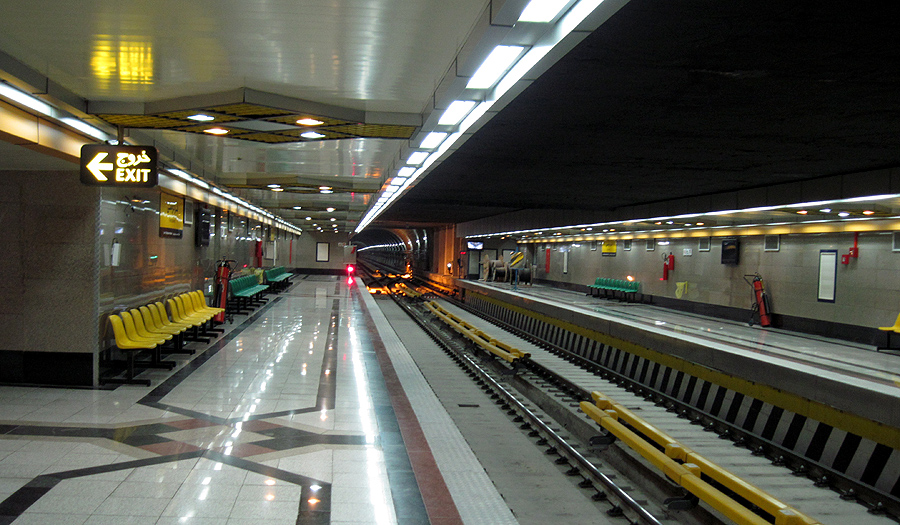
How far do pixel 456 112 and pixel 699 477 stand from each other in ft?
11.8

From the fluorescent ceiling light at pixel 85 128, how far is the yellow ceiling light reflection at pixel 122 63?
92 centimetres

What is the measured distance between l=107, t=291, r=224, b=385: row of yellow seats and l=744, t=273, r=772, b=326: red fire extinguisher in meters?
12.8

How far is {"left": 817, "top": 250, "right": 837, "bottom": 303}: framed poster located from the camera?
43.8 feet

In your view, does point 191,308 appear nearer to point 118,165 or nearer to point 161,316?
point 161,316

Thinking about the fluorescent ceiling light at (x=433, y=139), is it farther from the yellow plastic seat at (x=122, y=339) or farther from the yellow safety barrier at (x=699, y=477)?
the yellow plastic seat at (x=122, y=339)

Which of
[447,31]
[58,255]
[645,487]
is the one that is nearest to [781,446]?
[645,487]

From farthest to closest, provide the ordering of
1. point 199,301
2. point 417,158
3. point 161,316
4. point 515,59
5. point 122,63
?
point 199,301
point 161,316
point 417,158
point 122,63
point 515,59

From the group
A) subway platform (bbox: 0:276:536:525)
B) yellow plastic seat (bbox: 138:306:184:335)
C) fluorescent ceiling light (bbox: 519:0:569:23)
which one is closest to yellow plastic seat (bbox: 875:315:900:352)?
subway platform (bbox: 0:276:536:525)

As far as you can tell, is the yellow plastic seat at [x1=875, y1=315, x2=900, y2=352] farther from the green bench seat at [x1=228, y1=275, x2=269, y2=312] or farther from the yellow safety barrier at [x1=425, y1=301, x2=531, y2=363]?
the green bench seat at [x1=228, y1=275, x2=269, y2=312]

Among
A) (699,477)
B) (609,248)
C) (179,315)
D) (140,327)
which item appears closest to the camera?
(699,477)

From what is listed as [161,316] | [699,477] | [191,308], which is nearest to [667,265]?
[191,308]

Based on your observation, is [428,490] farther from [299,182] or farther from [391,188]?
[299,182]

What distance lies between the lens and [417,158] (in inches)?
316

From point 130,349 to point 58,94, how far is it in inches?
129
